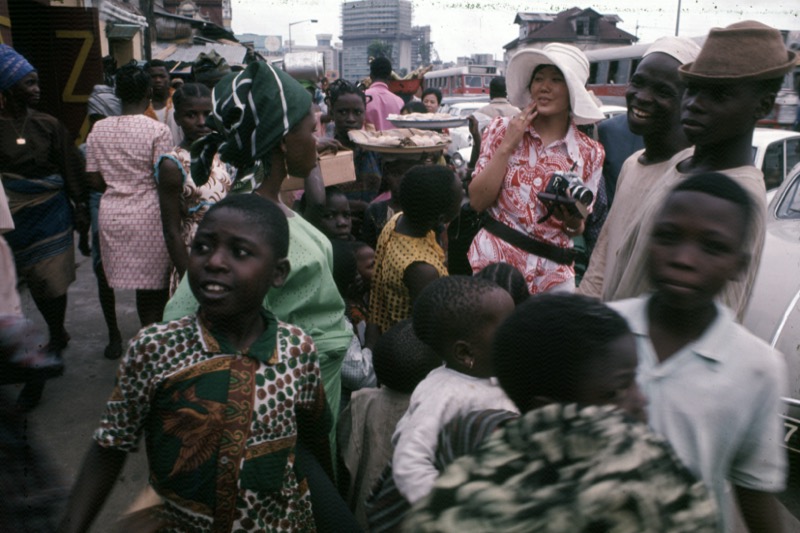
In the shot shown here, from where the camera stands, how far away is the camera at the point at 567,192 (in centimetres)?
284

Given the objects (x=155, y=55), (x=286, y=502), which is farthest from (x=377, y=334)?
(x=155, y=55)

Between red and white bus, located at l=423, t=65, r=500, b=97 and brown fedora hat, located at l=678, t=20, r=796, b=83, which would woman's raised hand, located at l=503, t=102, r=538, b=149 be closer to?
brown fedora hat, located at l=678, t=20, r=796, b=83

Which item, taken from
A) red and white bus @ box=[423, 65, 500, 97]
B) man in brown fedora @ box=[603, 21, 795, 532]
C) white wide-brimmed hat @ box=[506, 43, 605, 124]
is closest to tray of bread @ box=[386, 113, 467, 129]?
white wide-brimmed hat @ box=[506, 43, 605, 124]

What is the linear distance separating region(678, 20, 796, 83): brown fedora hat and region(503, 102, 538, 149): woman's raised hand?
937mm

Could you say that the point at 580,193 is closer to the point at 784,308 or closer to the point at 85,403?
the point at 784,308

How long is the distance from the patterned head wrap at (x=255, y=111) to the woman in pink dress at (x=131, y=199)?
2180 mm

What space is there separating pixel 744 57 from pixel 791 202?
3.31m

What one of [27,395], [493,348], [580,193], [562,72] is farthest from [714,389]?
[562,72]

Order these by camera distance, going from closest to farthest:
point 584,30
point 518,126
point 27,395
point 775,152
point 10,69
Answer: point 27,395
point 518,126
point 10,69
point 775,152
point 584,30

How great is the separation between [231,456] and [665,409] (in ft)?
3.30

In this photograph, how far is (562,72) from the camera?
2.98m

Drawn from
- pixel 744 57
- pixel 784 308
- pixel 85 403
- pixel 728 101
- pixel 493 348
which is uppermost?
pixel 744 57

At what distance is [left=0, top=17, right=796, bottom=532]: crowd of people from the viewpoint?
0.83 m

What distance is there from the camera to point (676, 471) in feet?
2.68
